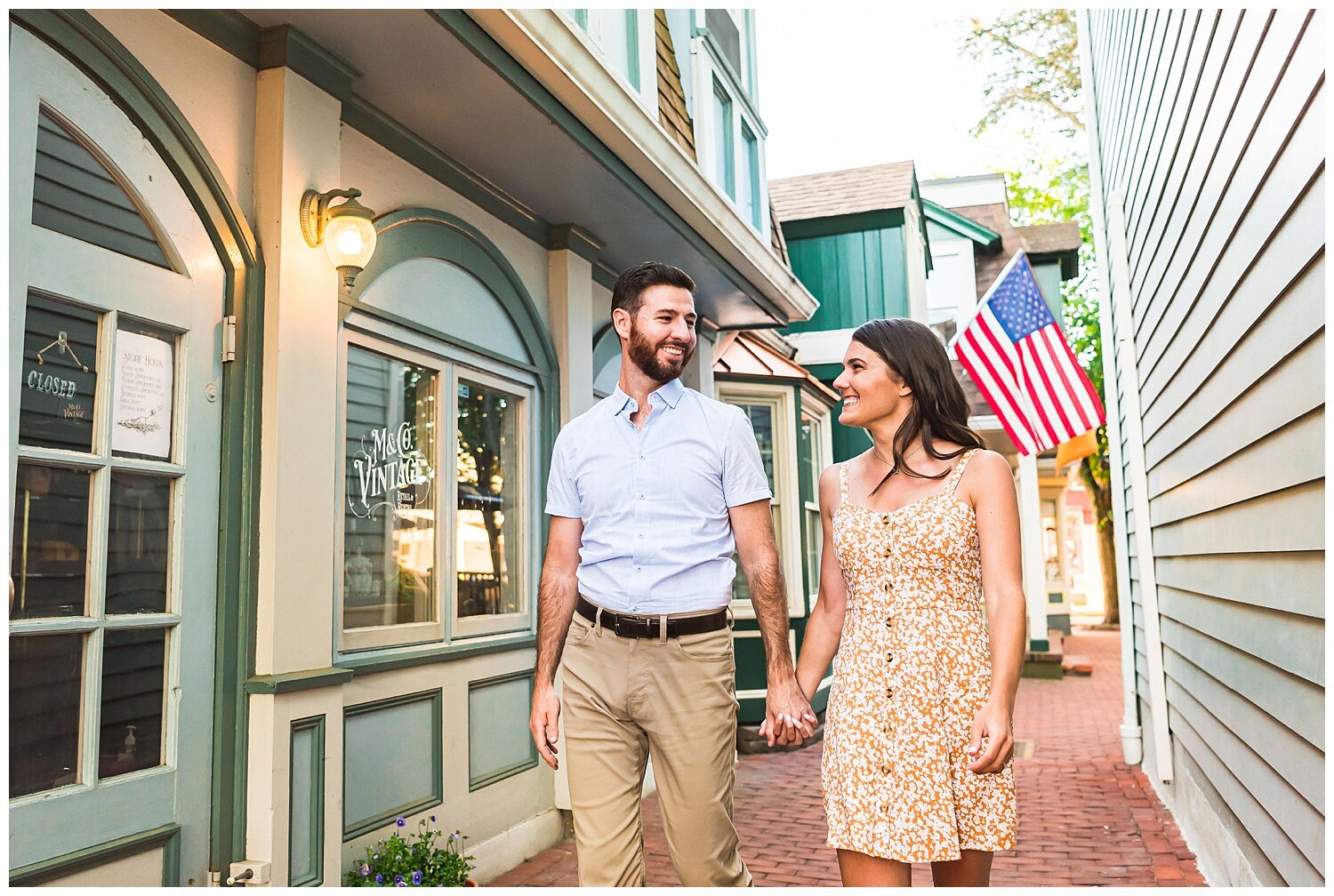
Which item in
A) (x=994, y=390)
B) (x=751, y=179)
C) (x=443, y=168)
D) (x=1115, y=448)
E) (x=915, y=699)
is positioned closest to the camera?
(x=915, y=699)

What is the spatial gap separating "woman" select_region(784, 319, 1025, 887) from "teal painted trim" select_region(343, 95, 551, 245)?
8.17ft

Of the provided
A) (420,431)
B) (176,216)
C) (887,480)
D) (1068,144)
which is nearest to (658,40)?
(420,431)

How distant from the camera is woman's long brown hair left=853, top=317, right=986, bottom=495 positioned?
2.66m

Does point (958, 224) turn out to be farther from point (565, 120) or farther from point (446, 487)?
point (446, 487)

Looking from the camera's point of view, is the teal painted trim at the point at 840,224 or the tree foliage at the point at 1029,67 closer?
the teal painted trim at the point at 840,224

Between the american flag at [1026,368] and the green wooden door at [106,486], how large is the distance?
4.86m

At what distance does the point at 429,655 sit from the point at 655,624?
194 centimetres

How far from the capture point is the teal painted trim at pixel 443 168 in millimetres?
4195

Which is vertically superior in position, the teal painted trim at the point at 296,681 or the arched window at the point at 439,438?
the arched window at the point at 439,438

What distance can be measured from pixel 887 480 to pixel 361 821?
101 inches

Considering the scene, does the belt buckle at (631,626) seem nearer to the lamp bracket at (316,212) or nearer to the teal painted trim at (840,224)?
the lamp bracket at (316,212)

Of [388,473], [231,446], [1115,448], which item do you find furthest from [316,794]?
[1115,448]

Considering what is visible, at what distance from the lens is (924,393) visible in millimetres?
2668

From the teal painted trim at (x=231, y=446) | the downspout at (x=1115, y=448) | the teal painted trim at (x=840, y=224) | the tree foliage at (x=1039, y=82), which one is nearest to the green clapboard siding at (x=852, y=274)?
the teal painted trim at (x=840, y=224)
